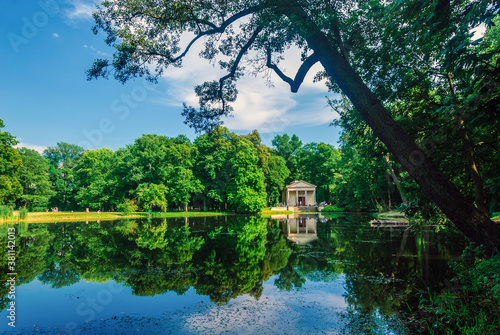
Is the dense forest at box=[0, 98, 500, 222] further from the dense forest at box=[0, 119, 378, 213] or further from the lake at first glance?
the lake

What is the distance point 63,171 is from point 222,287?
6463cm

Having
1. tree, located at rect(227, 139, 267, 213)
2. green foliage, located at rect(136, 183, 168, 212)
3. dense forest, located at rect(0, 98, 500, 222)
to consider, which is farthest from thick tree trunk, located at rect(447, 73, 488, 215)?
green foliage, located at rect(136, 183, 168, 212)

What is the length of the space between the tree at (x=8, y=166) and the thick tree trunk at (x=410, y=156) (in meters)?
44.2

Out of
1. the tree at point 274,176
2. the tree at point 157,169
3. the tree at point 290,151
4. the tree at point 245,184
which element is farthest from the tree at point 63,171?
the tree at point 290,151

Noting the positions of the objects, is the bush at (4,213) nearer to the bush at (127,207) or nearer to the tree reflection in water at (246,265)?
the bush at (127,207)

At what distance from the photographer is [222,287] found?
7609mm

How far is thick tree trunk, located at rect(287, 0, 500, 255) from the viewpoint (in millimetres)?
4523

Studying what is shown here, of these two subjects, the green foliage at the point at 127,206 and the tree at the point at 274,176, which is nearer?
the green foliage at the point at 127,206

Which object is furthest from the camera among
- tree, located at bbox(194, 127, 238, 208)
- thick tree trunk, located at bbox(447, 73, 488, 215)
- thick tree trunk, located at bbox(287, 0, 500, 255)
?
tree, located at bbox(194, 127, 238, 208)

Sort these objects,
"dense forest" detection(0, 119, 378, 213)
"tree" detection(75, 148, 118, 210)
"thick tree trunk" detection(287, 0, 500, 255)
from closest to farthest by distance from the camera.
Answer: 1. "thick tree trunk" detection(287, 0, 500, 255)
2. "dense forest" detection(0, 119, 378, 213)
3. "tree" detection(75, 148, 118, 210)

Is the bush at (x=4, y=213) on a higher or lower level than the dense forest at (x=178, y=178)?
lower

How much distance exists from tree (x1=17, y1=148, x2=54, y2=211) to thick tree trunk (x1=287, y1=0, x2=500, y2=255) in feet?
185

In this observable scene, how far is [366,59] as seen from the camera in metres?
7.68

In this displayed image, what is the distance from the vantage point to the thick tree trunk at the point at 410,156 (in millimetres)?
4523
